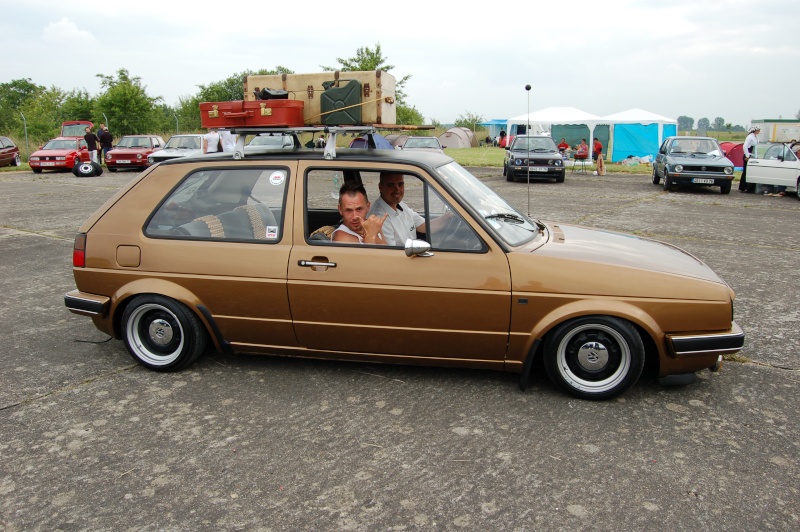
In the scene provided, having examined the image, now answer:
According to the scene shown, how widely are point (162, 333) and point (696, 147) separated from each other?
1786 cm

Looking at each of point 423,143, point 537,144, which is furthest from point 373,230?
point 423,143

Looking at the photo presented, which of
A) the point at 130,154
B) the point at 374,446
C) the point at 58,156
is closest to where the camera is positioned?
the point at 374,446

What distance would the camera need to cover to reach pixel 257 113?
13.6 ft

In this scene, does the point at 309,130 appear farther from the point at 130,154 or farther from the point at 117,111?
the point at 117,111

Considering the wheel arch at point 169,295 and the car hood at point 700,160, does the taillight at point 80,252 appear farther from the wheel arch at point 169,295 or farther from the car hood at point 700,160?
the car hood at point 700,160

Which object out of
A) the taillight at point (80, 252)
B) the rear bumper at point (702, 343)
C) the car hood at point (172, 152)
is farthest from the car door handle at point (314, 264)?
the car hood at point (172, 152)

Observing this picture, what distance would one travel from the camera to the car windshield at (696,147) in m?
18.0

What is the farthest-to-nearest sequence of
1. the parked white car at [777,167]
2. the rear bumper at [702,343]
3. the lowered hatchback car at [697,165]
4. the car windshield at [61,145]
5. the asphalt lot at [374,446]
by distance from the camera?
the car windshield at [61,145], the lowered hatchback car at [697,165], the parked white car at [777,167], the rear bumper at [702,343], the asphalt lot at [374,446]

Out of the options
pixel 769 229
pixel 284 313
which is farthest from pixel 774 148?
pixel 284 313

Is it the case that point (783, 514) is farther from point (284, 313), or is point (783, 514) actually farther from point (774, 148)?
point (774, 148)

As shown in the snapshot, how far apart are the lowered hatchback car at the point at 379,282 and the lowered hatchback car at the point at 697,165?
1446 centimetres

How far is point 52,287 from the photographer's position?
655cm

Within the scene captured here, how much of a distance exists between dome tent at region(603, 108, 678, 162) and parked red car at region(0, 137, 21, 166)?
27.4 m

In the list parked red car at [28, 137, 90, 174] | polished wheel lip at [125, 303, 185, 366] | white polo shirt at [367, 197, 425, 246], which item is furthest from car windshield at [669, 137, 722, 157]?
parked red car at [28, 137, 90, 174]
